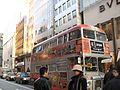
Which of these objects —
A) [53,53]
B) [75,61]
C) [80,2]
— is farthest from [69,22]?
[75,61]

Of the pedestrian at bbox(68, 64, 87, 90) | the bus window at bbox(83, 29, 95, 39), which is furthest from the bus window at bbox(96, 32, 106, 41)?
the pedestrian at bbox(68, 64, 87, 90)

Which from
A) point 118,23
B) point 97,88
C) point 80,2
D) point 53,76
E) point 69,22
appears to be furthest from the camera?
point 69,22

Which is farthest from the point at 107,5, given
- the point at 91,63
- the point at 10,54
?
the point at 10,54

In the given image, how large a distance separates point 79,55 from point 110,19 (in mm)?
14676

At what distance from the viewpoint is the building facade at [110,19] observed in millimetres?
24666

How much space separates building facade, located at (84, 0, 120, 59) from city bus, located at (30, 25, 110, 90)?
10.7 m

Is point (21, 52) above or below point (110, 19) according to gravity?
below

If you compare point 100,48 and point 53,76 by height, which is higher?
point 100,48

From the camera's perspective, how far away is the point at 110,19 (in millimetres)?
25594

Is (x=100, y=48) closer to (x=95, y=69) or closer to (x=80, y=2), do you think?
(x=95, y=69)

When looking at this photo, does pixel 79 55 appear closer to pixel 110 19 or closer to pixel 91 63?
pixel 91 63

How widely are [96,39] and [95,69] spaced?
220cm

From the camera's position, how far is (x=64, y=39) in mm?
14414

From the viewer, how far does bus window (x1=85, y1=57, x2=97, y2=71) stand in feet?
40.2
